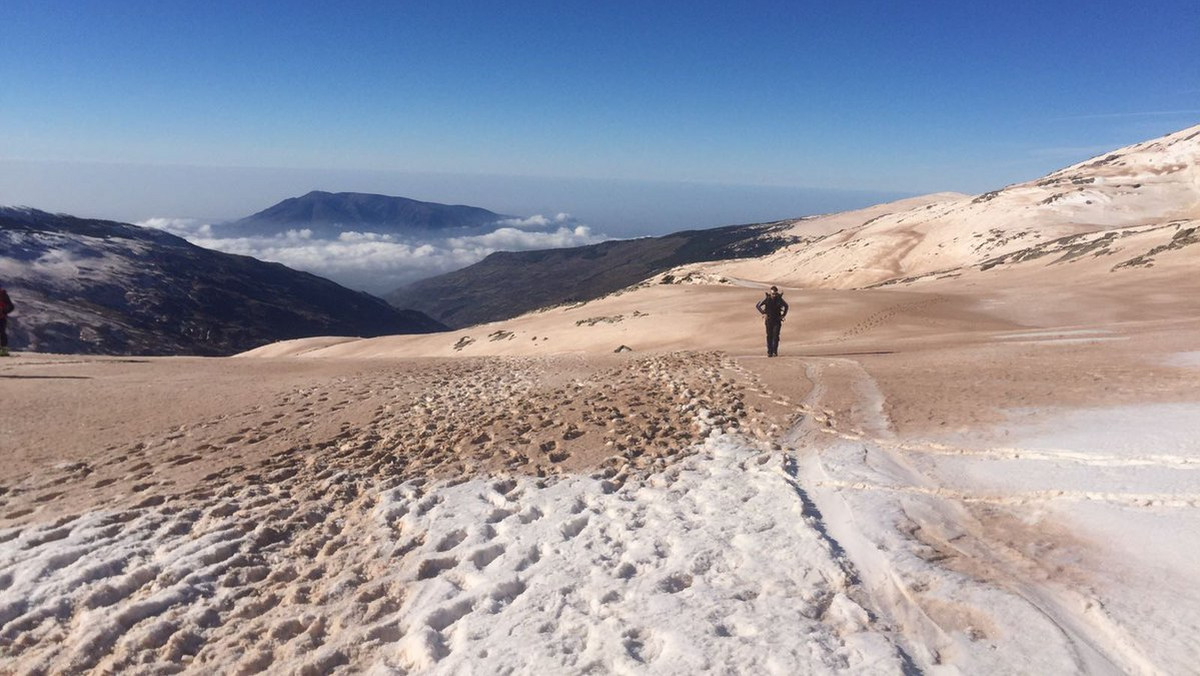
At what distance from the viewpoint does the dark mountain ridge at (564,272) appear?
104 meters

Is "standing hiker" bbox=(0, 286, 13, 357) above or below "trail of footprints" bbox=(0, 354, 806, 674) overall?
above

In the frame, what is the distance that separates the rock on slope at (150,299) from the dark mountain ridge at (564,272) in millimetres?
18770

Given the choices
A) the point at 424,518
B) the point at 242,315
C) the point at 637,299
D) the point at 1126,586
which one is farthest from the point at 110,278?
the point at 1126,586

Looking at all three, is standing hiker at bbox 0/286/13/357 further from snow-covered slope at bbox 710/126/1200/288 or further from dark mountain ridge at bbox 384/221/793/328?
dark mountain ridge at bbox 384/221/793/328

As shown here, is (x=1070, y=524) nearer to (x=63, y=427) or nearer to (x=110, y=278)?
(x=63, y=427)

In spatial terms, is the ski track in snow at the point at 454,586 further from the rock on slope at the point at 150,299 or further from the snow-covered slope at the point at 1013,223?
the rock on slope at the point at 150,299

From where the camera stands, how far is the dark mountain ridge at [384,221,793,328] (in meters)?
104

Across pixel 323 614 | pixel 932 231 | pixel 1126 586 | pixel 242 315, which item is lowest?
pixel 242 315

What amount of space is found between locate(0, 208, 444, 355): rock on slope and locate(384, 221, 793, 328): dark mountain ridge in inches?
739

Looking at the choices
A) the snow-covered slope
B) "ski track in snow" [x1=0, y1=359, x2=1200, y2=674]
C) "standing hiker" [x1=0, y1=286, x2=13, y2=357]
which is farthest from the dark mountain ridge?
"ski track in snow" [x1=0, y1=359, x2=1200, y2=674]

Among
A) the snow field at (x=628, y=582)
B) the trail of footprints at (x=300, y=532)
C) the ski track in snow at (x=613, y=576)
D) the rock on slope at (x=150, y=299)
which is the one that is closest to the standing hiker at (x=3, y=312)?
the trail of footprints at (x=300, y=532)

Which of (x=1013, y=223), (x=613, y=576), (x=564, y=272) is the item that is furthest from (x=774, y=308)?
(x=564, y=272)

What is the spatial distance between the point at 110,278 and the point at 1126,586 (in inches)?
3505

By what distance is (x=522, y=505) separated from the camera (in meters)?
6.24
